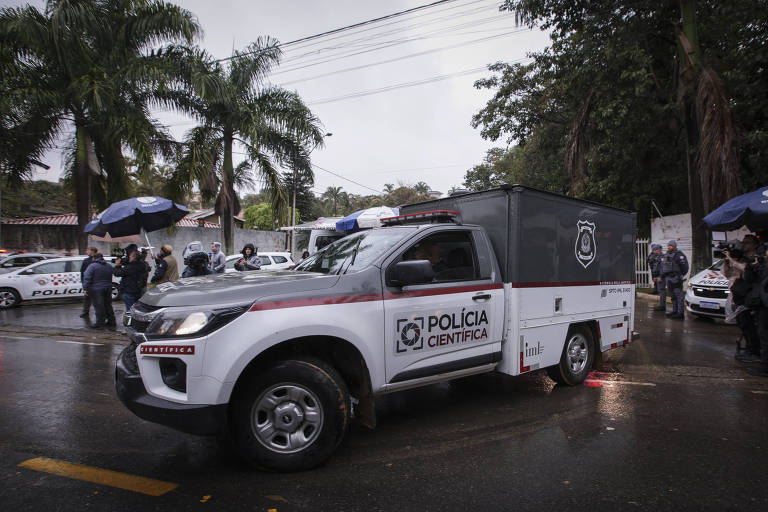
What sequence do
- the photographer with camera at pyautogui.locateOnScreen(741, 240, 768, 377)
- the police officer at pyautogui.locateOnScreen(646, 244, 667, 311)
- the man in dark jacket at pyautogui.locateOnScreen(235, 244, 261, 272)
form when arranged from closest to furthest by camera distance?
the photographer with camera at pyautogui.locateOnScreen(741, 240, 768, 377)
the man in dark jacket at pyautogui.locateOnScreen(235, 244, 261, 272)
the police officer at pyautogui.locateOnScreen(646, 244, 667, 311)

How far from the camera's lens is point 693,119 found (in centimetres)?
1321

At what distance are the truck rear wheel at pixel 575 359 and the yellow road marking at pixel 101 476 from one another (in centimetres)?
412

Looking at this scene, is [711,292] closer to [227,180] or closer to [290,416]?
[290,416]

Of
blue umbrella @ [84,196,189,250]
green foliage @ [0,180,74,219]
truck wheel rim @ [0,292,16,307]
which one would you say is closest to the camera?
blue umbrella @ [84,196,189,250]

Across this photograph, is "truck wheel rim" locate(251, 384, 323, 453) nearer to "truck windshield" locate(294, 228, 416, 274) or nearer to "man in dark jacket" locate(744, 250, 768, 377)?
"truck windshield" locate(294, 228, 416, 274)

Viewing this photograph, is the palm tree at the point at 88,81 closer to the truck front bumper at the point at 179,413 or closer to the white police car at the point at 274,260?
the white police car at the point at 274,260

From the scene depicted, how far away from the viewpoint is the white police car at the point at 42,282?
12852mm

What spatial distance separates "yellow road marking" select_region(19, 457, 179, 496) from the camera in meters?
2.99

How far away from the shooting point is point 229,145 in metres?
16.5

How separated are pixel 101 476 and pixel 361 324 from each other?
2.04m

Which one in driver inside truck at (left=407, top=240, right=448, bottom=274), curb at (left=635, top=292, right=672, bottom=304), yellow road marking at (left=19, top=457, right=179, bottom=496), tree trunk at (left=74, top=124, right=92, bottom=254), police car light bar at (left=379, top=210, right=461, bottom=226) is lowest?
yellow road marking at (left=19, top=457, right=179, bottom=496)

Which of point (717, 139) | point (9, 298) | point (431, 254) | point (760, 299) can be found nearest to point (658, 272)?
point (717, 139)

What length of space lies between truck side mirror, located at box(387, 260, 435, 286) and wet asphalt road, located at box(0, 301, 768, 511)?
1341 mm

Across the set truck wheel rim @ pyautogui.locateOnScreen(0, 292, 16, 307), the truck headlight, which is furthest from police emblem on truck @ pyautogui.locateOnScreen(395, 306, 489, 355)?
truck wheel rim @ pyautogui.locateOnScreen(0, 292, 16, 307)
